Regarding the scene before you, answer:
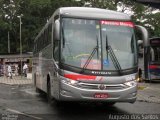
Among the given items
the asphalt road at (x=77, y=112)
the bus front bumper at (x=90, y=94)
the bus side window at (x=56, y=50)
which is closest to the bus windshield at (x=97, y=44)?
the bus side window at (x=56, y=50)

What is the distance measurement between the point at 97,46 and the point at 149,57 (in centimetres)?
1795

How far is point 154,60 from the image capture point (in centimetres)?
2977

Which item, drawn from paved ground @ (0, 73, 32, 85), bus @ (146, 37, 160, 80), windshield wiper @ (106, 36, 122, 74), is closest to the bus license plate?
windshield wiper @ (106, 36, 122, 74)

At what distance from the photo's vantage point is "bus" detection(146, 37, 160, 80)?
29.4 meters

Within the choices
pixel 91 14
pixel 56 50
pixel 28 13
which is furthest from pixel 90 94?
pixel 28 13

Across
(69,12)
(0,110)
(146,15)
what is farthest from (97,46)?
(146,15)

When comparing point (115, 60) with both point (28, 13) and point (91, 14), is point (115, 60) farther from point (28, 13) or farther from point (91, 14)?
point (28, 13)

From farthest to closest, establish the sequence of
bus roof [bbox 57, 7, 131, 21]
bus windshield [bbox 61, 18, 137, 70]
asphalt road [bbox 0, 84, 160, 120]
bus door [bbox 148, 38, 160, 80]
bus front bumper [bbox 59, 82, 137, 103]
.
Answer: bus door [bbox 148, 38, 160, 80] → bus roof [bbox 57, 7, 131, 21] → bus windshield [bbox 61, 18, 137, 70] → bus front bumper [bbox 59, 82, 137, 103] → asphalt road [bbox 0, 84, 160, 120]

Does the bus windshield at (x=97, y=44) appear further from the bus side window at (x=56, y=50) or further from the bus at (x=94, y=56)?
the bus side window at (x=56, y=50)

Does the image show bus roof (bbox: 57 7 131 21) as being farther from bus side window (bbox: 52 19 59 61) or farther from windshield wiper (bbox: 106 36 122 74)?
windshield wiper (bbox: 106 36 122 74)

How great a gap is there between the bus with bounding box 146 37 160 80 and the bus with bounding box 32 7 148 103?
1638cm

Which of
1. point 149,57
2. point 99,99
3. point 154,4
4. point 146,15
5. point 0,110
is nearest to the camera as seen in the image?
point 99,99

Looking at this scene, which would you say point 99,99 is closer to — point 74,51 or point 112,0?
point 74,51

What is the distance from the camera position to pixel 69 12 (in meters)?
13.1
